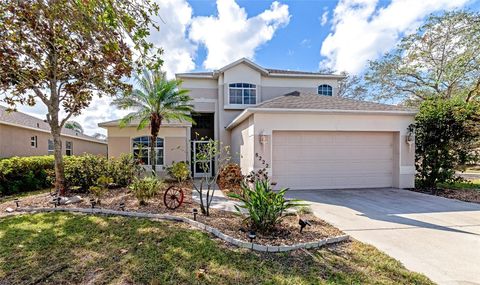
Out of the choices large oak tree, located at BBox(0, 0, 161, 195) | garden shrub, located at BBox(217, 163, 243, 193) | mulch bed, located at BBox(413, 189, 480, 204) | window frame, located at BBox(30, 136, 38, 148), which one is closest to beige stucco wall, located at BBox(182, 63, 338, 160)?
garden shrub, located at BBox(217, 163, 243, 193)

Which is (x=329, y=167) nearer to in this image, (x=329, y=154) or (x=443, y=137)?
(x=329, y=154)

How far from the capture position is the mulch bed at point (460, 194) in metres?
8.98

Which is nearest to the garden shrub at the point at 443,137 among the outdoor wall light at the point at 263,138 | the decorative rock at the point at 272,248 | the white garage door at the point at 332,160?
the white garage door at the point at 332,160

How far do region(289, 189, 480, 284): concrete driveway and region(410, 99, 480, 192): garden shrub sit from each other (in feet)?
6.52

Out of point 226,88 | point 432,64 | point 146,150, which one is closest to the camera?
point 146,150

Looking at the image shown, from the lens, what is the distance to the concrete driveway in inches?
159

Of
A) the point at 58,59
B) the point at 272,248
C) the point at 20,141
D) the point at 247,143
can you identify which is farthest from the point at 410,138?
the point at 20,141

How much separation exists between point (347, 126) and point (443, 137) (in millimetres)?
4067

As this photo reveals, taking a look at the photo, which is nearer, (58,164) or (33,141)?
(58,164)

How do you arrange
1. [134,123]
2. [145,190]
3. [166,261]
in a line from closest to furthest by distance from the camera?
[166,261] → [145,190] → [134,123]

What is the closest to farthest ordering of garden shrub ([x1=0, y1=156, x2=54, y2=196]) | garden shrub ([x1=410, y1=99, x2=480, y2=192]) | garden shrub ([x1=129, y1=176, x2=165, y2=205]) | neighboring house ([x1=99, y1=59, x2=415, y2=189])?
garden shrub ([x1=129, y1=176, x2=165, y2=205]) < garden shrub ([x1=410, y1=99, x2=480, y2=192]) < neighboring house ([x1=99, y1=59, x2=415, y2=189]) < garden shrub ([x1=0, y1=156, x2=54, y2=196])

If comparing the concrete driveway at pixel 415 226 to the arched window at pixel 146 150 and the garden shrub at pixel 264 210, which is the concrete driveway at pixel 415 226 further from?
the arched window at pixel 146 150

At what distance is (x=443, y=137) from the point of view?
1051 cm

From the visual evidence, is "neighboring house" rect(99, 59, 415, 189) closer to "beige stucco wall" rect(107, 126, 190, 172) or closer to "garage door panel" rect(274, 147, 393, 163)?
"garage door panel" rect(274, 147, 393, 163)
